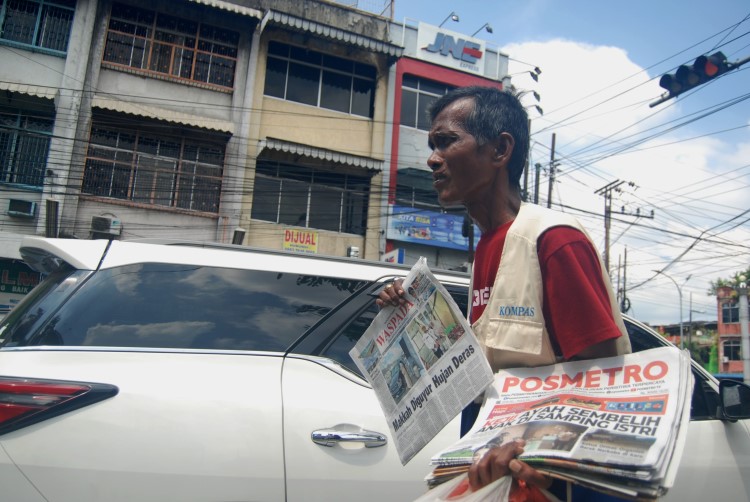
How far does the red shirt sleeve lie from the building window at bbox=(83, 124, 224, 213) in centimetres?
1368

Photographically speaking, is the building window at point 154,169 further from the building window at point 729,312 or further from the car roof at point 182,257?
the building window at point 729,312

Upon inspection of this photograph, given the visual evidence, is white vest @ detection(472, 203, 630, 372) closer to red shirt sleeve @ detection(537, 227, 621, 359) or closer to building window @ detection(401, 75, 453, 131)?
red shirt sleeve @ detection(537, 227, 621, 359)

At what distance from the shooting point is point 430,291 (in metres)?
1.56

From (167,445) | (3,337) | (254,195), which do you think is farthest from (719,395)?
(254,195)

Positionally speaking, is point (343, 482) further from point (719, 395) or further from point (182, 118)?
point (182, 118)

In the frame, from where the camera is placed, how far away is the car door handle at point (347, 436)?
1985 mm

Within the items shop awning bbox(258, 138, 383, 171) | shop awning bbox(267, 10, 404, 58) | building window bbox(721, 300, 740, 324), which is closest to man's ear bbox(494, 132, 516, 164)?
shop awning bbox(258, 138, 383, 171)

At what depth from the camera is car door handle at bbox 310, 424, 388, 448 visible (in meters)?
1.99

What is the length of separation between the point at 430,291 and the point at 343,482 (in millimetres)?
836

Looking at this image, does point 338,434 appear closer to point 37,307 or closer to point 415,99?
point 37,307

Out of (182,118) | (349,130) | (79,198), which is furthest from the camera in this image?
(349,130)

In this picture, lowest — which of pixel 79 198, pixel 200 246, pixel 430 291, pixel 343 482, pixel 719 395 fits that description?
pixel 343 482

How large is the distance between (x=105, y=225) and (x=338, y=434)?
12.7 meters

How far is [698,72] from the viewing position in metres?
7.51
